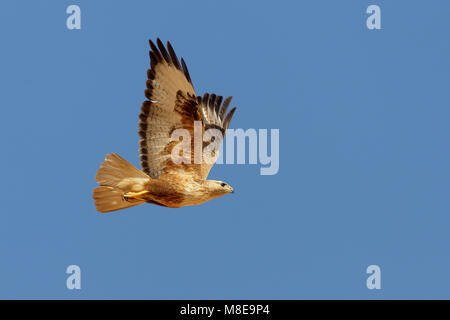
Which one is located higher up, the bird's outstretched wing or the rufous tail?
the bird's outstretched wing

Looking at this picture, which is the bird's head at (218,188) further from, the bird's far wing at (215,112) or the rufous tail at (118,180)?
the bird's far wing at (215,112)

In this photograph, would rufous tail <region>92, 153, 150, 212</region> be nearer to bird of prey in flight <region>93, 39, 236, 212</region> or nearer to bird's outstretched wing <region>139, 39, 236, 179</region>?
bird of prey in flight <region>93, 39, 236, 212</region>

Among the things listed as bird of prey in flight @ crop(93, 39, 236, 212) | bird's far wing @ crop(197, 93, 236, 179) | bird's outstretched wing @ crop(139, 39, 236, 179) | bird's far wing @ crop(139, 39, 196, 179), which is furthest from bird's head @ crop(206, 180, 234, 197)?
bird's far wing @ crop(197, 93, 236, 179)

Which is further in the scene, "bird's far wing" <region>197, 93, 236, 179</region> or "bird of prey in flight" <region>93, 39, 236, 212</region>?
"bird's far wing" <region>197, 93, 236, 179</region>

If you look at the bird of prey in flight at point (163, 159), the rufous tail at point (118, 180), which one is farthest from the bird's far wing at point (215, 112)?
the rufous tail at point (118, 180)

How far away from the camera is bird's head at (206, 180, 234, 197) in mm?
9609

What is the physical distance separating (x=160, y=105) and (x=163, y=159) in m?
0.70

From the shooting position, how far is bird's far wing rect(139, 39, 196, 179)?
31.3 feet

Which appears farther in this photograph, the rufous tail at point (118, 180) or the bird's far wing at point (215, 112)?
the bird's far wing at point (215, 112)

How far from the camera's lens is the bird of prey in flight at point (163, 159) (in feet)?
31.4
